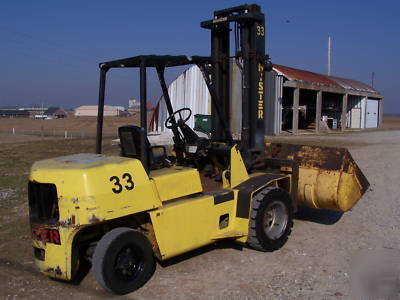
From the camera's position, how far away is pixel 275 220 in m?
6.34

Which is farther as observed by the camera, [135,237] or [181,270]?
[181,270]

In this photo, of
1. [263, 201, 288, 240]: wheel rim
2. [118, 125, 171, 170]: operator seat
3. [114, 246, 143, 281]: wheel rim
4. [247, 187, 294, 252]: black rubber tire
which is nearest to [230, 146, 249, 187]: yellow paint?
[247, 187, 294, 252]: black rubber tire

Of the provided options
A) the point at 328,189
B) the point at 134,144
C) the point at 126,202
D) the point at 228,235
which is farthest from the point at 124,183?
the point at 328,189

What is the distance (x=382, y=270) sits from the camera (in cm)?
539

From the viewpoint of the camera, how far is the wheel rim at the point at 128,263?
4676mm

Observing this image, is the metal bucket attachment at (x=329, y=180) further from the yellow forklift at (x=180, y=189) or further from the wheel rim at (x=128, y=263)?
the wheel rim at (x=128, y=263)

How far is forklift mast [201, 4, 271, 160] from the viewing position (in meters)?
6.53

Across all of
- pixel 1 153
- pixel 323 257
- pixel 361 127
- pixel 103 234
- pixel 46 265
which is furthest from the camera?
pixel 361 127

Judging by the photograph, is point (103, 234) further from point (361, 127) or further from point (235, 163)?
point (361, 127)

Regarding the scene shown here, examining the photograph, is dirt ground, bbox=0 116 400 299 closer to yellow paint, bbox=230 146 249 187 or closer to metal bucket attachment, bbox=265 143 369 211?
metal bucket attachment, bbox=265 143 369 211

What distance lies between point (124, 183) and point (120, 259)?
830mm

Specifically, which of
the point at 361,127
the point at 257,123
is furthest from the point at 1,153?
the point at 361,127

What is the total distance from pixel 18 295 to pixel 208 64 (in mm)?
3728

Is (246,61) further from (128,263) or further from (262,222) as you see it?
(128,263)
